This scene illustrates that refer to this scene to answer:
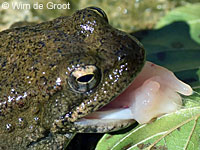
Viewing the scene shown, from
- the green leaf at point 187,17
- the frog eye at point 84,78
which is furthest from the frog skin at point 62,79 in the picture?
the green leaf at point 187,17

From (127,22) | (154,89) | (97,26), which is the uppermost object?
(97,26)

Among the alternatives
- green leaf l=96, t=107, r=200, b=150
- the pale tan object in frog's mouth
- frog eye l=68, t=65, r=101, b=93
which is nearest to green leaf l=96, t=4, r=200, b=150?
green leaf l=96, t=107, r=200, b=150

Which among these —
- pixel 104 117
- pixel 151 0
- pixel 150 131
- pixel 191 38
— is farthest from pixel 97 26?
pixel 151 0

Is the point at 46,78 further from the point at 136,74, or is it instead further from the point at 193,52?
the point at 193,52

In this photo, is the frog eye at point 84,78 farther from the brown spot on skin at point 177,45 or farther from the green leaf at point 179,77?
the brown spot on skin at point 177,45

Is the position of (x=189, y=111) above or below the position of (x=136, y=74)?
below

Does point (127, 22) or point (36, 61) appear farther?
point (127, 22)
